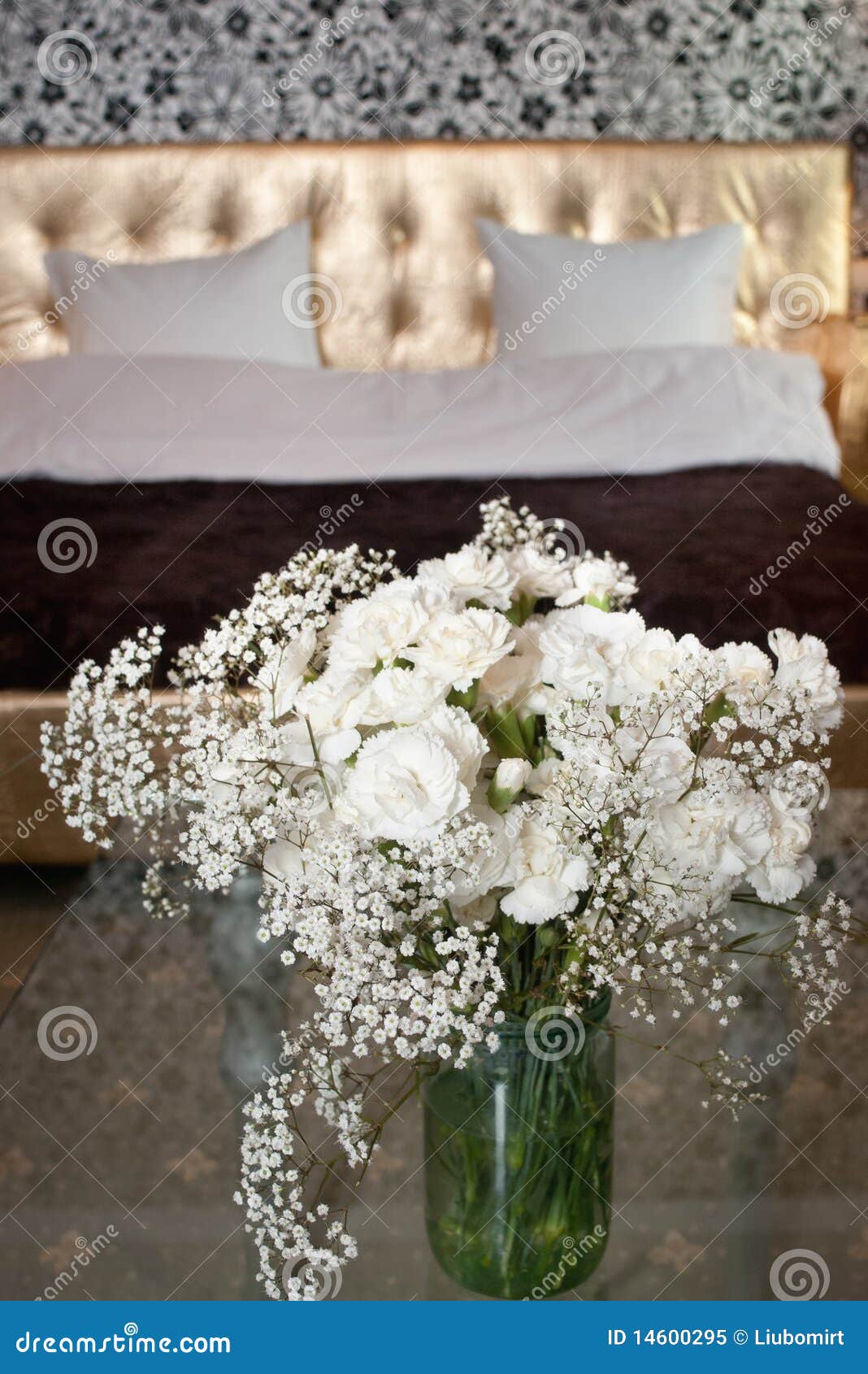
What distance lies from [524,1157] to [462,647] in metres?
0.36

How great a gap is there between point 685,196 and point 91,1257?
3009 millimetres

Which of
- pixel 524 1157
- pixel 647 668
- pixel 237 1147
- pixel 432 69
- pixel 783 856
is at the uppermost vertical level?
pixel 432 69

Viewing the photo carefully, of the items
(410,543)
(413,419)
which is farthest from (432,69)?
(410,543)

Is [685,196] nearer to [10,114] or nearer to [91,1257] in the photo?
[10,114]

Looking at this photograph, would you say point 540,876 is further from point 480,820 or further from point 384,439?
point 384,439

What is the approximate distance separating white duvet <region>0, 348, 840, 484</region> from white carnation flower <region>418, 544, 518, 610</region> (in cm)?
175

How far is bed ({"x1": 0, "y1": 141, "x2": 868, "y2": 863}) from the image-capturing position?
201 centimetres

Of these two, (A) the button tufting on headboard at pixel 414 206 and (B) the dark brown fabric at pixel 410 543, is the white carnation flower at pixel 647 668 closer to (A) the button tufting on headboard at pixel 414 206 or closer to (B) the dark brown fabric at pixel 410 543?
(B) the dark brown fabric at pixel 410 543

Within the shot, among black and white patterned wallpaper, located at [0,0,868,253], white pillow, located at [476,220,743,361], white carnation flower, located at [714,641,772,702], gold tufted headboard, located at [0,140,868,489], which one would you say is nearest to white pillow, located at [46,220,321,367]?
gold tufted headboard, located at [0,140,868,489]

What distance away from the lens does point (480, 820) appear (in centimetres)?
76

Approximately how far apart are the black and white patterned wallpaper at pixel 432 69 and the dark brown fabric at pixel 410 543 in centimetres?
133

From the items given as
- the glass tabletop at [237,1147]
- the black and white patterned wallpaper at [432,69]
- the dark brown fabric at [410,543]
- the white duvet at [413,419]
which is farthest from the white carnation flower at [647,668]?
the black and white patterned wallpaper at [432,69]

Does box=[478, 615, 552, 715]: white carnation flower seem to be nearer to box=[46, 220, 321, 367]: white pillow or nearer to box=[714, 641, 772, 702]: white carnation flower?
box=[714, 641, 772, 702]: white carnation flower

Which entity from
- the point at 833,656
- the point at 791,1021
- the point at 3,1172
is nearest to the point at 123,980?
the point at 3,1172
